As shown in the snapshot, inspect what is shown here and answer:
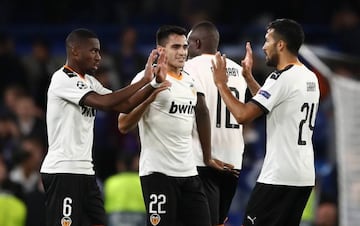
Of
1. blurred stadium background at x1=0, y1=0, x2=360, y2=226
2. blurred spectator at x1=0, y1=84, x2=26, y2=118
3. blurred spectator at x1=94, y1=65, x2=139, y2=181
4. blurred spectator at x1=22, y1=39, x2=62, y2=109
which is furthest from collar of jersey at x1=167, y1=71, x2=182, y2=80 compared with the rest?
blurred spectator at x1=22, y1=39, x2=62, y2=109

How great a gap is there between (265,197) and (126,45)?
6.79m

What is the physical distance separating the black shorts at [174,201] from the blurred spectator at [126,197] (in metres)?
3.86

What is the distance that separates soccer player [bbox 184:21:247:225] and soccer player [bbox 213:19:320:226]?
59cm

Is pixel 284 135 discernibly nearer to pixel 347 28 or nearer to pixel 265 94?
pixel 265 94

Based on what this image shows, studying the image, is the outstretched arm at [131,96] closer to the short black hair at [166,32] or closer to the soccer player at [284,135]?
the short black hair at [166,32]

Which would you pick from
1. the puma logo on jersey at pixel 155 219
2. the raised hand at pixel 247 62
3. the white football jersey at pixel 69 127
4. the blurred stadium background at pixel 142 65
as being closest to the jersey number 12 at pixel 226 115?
the raised hand at pixel 247 62

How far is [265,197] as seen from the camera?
29.5 feet

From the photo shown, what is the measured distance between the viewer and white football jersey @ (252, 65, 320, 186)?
8961 mm

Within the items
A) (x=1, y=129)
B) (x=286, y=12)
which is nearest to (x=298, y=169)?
(x=1, y=129)

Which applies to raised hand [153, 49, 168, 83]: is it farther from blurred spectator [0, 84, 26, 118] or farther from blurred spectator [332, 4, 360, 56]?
blurred spectator [332, 4, 360, 56]

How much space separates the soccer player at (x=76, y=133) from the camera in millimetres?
8961

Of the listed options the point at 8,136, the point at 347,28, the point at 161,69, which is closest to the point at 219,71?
the point at 161,69

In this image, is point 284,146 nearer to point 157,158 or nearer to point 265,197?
point 265,197

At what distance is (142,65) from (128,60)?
20cm
